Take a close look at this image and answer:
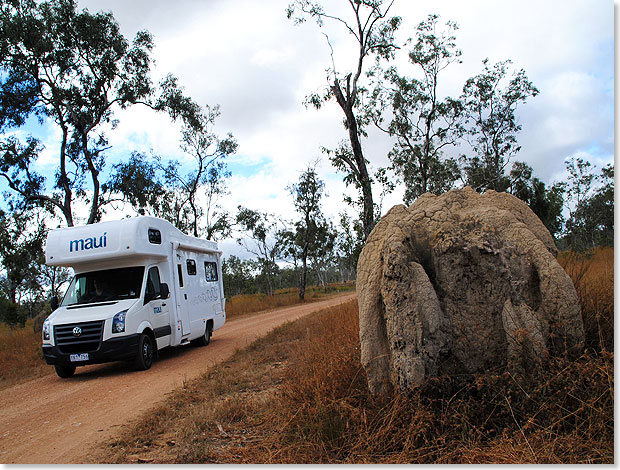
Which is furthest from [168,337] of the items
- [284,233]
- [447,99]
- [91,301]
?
[284,233]

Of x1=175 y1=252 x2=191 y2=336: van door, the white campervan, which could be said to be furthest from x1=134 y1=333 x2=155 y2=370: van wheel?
x1=175 y1=252 x2=191 y2=336: van door

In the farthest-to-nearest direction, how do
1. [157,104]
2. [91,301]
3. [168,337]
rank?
[157,104], [168,337], [91,301]

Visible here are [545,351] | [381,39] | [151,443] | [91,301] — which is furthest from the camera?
[381,39]

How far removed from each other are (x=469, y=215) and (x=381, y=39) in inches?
505

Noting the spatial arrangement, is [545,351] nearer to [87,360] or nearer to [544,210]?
[87,360]

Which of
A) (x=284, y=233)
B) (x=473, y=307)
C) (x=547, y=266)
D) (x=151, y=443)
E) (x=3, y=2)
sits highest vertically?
(x=3, y=2)

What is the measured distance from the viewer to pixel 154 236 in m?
10.4

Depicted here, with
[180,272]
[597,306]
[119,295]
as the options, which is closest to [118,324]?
[119,295]

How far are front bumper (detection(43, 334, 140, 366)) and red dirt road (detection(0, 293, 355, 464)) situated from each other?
0.37 metres

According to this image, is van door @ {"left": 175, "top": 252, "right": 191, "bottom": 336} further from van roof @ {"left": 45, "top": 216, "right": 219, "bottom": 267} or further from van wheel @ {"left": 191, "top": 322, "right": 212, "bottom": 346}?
van wheel @ {"left": 191, "top": 322, "right": 212, "bottom": 346}

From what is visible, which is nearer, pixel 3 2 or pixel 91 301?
pixel 91 301

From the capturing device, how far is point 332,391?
A: 4996mm

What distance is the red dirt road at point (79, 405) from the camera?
5145 millimetres

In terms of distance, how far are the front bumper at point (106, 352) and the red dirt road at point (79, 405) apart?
0.37 metres
